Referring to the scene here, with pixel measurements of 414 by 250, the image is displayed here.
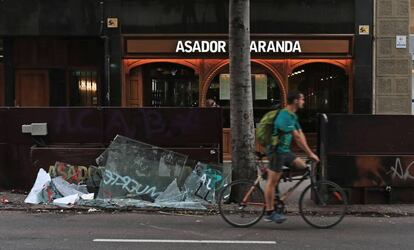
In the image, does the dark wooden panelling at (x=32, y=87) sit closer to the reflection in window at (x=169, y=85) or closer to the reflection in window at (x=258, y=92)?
the reflection in window at (x=169, y=85)

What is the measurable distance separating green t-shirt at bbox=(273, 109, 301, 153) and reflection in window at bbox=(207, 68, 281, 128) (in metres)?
7.05

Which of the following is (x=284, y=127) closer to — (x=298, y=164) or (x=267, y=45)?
(x=298, y=164)

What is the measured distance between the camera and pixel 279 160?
7.63 metres

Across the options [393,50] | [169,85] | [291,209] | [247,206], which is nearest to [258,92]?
[169,85]

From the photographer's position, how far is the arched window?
14.7m

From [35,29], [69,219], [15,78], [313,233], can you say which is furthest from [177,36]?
[313,233]

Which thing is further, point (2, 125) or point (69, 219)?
point (2, 125)

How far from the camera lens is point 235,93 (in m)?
9.40

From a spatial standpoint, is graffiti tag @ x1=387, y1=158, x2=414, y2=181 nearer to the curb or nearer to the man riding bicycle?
the curb

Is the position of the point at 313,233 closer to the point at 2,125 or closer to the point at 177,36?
the point at 2,125

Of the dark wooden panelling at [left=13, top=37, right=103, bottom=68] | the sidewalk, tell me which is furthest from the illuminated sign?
the sidewalk

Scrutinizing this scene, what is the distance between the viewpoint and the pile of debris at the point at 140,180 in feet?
31.8

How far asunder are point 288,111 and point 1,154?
19.0 ft

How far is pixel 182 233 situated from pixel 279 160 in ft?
5.32
